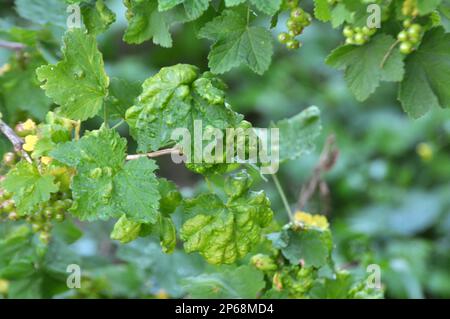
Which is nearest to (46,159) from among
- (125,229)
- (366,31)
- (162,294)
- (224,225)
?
(125,229)

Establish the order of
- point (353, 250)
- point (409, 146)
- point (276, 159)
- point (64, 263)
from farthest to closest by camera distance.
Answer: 1. point (409, 146)
2. point (353, 250)
3. point (64, 263)
4. point (276, 159)

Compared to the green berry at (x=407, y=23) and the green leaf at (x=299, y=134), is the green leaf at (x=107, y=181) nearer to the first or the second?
the green berry at (x=407, y=23)

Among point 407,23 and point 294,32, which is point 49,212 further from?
point 407,23

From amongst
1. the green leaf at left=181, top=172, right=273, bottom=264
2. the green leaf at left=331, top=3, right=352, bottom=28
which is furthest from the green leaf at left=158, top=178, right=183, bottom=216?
the green leaf at left=331, top=3, right=352, bottom=28

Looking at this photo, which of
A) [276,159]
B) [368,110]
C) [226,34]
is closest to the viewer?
[226,34]

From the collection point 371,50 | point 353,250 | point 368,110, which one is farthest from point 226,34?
point 368,110

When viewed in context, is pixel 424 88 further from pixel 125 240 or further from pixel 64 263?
pixel 64 263
